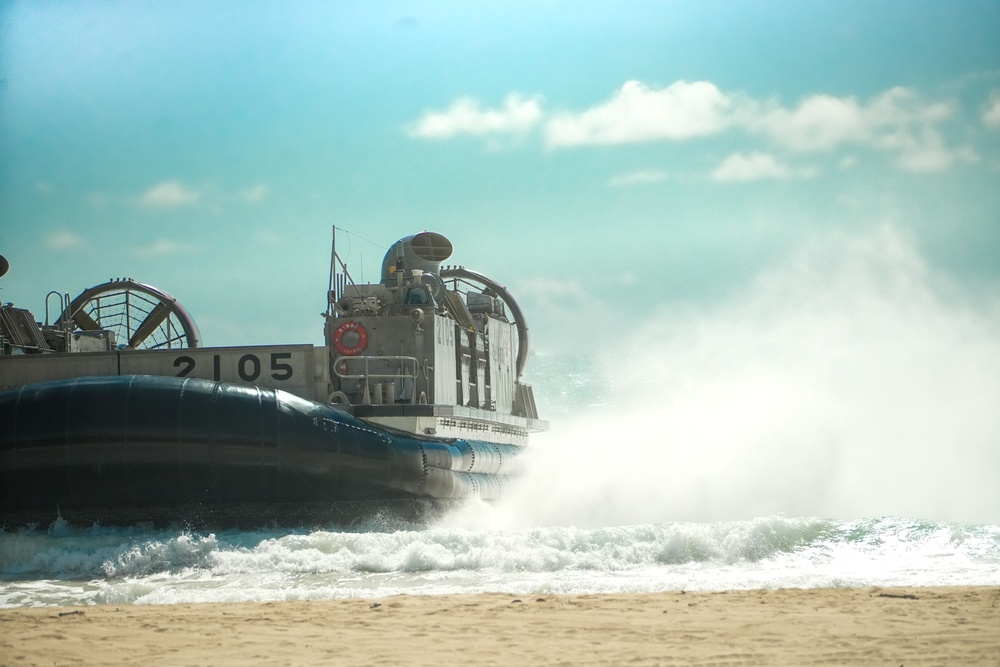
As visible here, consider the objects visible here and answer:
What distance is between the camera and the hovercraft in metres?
11.0

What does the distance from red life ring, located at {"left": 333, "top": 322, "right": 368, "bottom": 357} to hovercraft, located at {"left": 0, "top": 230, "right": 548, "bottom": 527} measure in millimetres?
17

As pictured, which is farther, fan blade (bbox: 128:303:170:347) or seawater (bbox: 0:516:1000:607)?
fan blade (bbox: 128:303:170:347)

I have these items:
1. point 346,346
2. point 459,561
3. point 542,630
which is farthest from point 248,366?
point 542,630

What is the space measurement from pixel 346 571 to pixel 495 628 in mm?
3647

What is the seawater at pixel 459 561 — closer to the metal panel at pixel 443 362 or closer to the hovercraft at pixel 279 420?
the hovercraft at pixel 279 420

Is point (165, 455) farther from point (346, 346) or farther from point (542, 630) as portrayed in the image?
point (542, 630)

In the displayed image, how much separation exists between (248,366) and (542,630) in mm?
7023

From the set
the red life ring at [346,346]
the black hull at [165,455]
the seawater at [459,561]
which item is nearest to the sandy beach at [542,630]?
the seawater at [459,561]

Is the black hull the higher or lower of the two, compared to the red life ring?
lower

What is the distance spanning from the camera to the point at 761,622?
21.8 feet

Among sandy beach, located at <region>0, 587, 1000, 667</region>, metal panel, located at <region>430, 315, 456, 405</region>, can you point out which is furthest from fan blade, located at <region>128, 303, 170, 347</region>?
sandy beach, located at <region>0, 587, 1000, 667</region>

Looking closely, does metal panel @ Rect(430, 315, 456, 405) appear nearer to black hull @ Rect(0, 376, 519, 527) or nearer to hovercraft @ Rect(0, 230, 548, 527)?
hovercraft @ Rect(0, 230, 548, 527)

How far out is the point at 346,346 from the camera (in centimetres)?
1334

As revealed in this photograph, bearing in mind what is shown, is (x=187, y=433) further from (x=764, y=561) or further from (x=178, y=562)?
(x=764, y=561)
